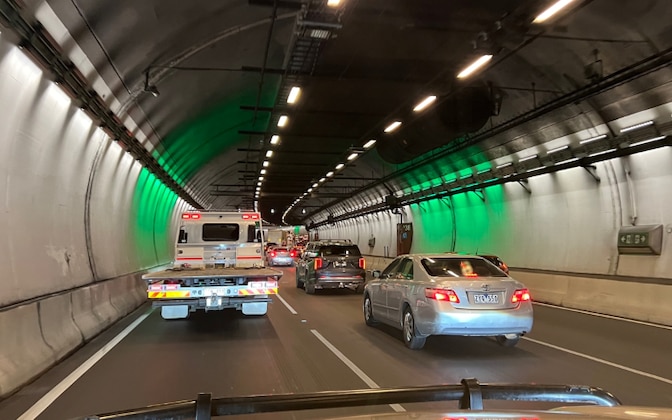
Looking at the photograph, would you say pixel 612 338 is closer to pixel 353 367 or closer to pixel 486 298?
pixel 486 298

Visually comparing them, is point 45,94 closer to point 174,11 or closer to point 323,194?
point 174,11

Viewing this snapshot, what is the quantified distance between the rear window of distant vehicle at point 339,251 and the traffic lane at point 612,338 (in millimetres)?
7326

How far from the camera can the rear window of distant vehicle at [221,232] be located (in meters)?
14.9

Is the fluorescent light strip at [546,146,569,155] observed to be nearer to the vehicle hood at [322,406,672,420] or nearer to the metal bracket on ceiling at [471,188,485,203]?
the metal bracket on ceiling at [471,188,485,203]

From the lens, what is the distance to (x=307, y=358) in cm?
827

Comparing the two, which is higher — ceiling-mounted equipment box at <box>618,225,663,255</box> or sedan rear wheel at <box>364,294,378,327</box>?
ceiling-mounted equipment box at <box>618,225,663,255</box>

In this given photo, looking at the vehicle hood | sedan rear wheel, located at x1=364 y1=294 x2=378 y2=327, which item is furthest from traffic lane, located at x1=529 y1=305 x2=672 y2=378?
the vehicle hood

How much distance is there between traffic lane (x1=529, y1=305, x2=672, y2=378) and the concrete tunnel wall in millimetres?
8894

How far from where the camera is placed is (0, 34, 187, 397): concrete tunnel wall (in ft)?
25.0

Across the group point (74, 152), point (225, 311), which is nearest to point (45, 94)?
point (74, 152)

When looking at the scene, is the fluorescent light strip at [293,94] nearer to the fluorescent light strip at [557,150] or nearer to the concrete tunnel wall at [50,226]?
the concrete tunnel wall at [50,226]

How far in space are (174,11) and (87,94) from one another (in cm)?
244

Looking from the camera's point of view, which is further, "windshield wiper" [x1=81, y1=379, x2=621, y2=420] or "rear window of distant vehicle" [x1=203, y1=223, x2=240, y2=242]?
"rear window of distant vehicle" [x1=203, y1=223, x2=240, y2=242]

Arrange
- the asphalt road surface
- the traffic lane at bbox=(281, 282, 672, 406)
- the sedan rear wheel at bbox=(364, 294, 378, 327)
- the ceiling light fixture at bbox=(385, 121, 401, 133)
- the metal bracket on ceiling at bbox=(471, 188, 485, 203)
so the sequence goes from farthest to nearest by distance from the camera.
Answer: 1. the metal bracket on ceiling at bbox=(471, 188, 485, 203)
2. the ceiling light fixture at bbox=(385, 121, 401, 133)
3. the sedan rear wheel at bbox=(364, 294, 378, 327)
4. the traffic lane at bbox=(281, 282, 672, 406)
5. the asphalt road surface
